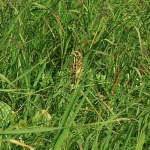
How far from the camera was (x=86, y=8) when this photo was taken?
2.55 metres

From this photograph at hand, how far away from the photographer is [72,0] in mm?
2641

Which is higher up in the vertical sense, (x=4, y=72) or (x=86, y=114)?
(x=4, y=72)

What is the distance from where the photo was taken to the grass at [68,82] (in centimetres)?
153

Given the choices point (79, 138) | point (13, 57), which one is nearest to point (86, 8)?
point (13, 57)

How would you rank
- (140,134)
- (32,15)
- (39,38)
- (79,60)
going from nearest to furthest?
(140,134)
(79,60)
(39,38)
(32,15)

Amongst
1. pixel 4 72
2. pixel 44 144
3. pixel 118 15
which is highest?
pixel 118 15

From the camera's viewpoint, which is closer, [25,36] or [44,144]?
[44,144]

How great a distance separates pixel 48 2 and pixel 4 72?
0.91m

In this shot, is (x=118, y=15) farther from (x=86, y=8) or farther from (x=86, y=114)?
(x=86, y=114)

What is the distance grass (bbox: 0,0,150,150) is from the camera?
1534 mm

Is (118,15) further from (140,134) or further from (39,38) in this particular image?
(140,134)

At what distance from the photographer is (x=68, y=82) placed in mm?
1878

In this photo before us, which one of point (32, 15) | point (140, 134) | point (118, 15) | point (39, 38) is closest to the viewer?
point (140, 134)

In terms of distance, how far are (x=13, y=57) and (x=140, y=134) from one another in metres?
0.83
